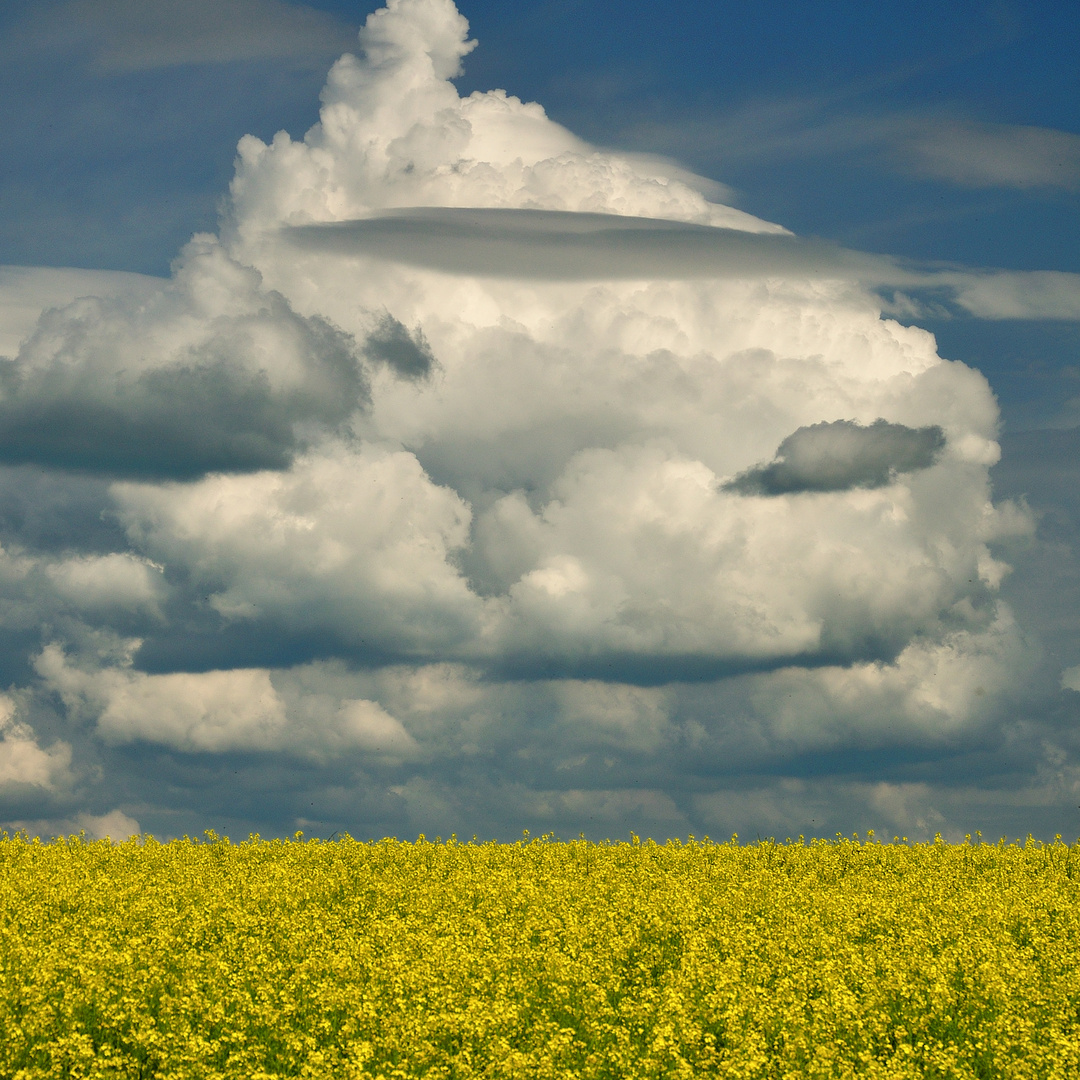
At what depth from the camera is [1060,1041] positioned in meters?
20.6

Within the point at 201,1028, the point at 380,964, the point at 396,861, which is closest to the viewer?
the point at 201,1028

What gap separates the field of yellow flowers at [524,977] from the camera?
810 inches

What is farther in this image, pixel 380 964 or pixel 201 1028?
pixel 380 964

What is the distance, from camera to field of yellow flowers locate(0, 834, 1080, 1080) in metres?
20.6

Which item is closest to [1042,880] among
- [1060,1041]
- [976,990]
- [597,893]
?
[597,893]

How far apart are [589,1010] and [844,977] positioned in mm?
6300

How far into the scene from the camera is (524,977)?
24.7 metres

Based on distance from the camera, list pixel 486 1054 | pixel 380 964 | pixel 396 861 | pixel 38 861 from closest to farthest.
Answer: pixel 486 1054
pixel 380 964
pixel 38 861
pixel 396 861

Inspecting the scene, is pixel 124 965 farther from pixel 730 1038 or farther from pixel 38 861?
pixel 38 861

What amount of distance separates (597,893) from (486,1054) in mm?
17350

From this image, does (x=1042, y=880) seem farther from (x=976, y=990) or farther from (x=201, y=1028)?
(x=201, y=1028)

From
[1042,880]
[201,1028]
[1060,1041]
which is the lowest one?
[201,1028]

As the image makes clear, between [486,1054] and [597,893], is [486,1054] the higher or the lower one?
the lower one

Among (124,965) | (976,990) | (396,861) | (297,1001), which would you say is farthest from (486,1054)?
(396,861)
